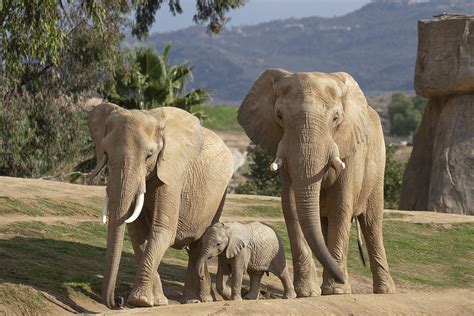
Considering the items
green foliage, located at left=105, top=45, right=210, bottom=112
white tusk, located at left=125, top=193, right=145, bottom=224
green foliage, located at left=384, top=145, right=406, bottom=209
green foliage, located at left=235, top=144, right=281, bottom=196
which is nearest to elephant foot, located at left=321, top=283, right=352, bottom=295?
white tusk, located at left=125, top=193, right=145, bottom=224

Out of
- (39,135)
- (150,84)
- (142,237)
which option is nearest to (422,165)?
(150,84)

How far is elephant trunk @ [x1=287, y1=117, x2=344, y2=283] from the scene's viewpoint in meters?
13.8

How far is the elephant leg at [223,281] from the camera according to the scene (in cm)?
1474

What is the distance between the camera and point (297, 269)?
1459 cm

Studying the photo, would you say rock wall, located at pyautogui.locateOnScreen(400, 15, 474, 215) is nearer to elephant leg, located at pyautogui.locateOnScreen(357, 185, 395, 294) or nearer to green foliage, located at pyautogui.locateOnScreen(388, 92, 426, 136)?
elephant leg, located at pyautogui.locateOnScreen(357, 185, 395, 294)

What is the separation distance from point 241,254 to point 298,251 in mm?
650

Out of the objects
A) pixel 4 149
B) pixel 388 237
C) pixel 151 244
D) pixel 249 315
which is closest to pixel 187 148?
pixel 151 244

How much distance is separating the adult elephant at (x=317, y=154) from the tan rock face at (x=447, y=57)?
39.6ft

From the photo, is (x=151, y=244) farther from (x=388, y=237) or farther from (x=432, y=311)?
(x=388, y=237)

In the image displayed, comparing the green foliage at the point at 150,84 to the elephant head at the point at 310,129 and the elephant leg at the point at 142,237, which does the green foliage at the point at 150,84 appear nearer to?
the elephant head at the point at 310,129

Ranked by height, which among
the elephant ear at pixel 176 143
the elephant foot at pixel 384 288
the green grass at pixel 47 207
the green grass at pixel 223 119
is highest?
the elephant ear at pixel 176 143

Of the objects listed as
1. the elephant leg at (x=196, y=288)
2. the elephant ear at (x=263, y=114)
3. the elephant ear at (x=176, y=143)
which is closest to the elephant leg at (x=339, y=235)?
the elephant ear at (x=263, y=114)

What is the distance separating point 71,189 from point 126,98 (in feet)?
35.0

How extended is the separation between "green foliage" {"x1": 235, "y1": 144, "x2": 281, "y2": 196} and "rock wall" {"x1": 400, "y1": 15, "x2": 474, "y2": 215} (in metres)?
8.74
